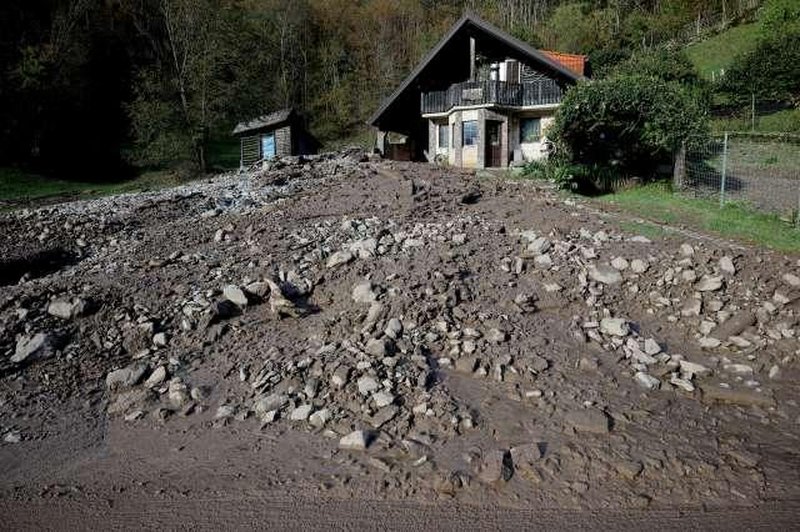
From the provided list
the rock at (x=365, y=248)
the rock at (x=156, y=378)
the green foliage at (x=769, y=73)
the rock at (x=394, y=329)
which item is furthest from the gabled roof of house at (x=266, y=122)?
the green foliage at (x=769, y=73)

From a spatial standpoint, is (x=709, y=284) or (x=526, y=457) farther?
(x=709, y=284)

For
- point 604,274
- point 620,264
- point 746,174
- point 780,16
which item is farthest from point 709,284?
point 780,16

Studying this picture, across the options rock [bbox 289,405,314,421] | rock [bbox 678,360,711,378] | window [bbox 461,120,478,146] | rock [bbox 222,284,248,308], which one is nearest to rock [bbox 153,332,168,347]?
rock [bbox 222,284,248,308]

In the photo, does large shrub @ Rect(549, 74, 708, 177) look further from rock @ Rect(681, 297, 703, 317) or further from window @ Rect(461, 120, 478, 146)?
rock @ Rect(681, 297, 703, 317)

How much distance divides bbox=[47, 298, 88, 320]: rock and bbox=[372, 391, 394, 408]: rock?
188 inches

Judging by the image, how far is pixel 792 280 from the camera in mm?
7809

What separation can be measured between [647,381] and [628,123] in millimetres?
11925

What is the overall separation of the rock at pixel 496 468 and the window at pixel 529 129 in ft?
68.8

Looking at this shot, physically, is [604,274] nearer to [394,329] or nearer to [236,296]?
[394,329]

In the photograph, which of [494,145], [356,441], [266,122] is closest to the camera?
[356,441]

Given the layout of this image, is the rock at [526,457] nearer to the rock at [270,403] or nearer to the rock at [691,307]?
the rock at [270,403]

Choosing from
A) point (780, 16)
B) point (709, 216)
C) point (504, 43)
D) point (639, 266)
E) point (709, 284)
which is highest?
point (780, 16)

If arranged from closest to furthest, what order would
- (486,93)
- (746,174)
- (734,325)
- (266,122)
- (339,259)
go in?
(734,325), (339,259), (746,174), (486,93), (266,122)

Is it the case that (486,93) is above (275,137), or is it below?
above
